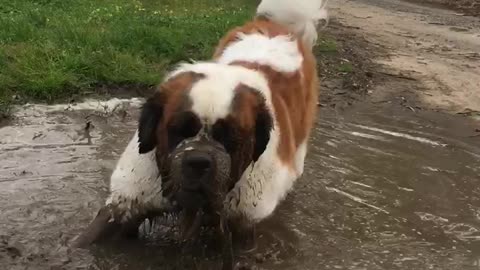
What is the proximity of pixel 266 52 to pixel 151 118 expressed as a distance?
150 centimetres

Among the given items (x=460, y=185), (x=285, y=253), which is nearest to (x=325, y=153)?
(x=460, y=185)

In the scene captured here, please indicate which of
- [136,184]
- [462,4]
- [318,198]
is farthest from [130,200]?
[462,4]

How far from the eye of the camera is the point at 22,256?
452 cm

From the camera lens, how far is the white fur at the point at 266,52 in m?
5.24

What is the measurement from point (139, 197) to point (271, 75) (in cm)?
128

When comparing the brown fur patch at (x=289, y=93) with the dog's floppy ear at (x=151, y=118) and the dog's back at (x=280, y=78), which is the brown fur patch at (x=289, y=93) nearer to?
the dog's back at (x=280, y=78)

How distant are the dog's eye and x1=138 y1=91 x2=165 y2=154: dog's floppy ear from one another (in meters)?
0.19

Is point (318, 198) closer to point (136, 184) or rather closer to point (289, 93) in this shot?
point (289, 93)

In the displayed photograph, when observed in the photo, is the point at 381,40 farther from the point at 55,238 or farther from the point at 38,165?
the point at 55,238

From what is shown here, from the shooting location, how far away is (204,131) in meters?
3.83

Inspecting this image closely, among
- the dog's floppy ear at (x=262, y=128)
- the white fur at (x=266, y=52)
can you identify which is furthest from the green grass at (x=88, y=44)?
the dog's floppy ear at (x=262, y=128)

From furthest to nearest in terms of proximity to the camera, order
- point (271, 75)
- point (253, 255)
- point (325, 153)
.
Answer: point (325, 153)
point (271, 75)
point (253, 255)

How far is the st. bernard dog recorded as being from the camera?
3.82m

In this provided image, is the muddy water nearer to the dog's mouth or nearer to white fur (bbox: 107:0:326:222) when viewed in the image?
white fur (bbox: 107:0:326:222)
